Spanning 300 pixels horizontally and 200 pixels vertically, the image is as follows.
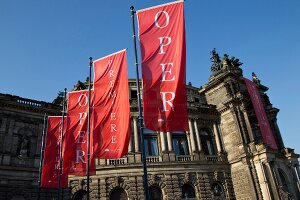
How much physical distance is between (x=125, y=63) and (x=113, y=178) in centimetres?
1600

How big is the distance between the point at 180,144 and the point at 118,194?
851 cm

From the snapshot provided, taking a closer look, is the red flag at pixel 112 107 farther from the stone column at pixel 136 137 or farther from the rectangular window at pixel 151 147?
the rectangular window at pixel 151 147

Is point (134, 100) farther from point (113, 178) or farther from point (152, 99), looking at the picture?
point (152, 99)

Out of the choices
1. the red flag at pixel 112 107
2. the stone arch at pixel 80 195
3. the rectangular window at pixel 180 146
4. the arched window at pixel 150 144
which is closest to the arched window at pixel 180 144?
the rectangular window at pixel 180 146

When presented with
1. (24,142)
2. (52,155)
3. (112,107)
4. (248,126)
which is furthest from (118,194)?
(248,126)

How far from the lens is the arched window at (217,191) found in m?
30.1

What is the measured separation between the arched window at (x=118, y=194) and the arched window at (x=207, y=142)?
33.6 ft

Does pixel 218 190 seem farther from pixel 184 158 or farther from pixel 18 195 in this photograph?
pixel 18 195

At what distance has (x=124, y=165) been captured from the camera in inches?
1116

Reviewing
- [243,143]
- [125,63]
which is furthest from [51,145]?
[243,143]

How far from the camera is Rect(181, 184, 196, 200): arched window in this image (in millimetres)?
29062

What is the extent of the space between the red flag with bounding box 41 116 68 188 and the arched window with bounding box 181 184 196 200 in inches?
478

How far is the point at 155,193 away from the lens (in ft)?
94.0

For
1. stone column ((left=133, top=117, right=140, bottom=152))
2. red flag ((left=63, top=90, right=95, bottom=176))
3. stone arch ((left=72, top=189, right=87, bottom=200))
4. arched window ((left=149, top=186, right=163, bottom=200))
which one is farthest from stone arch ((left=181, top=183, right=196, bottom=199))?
red flag ((left=63, top=90, right=95, bottom=176))
